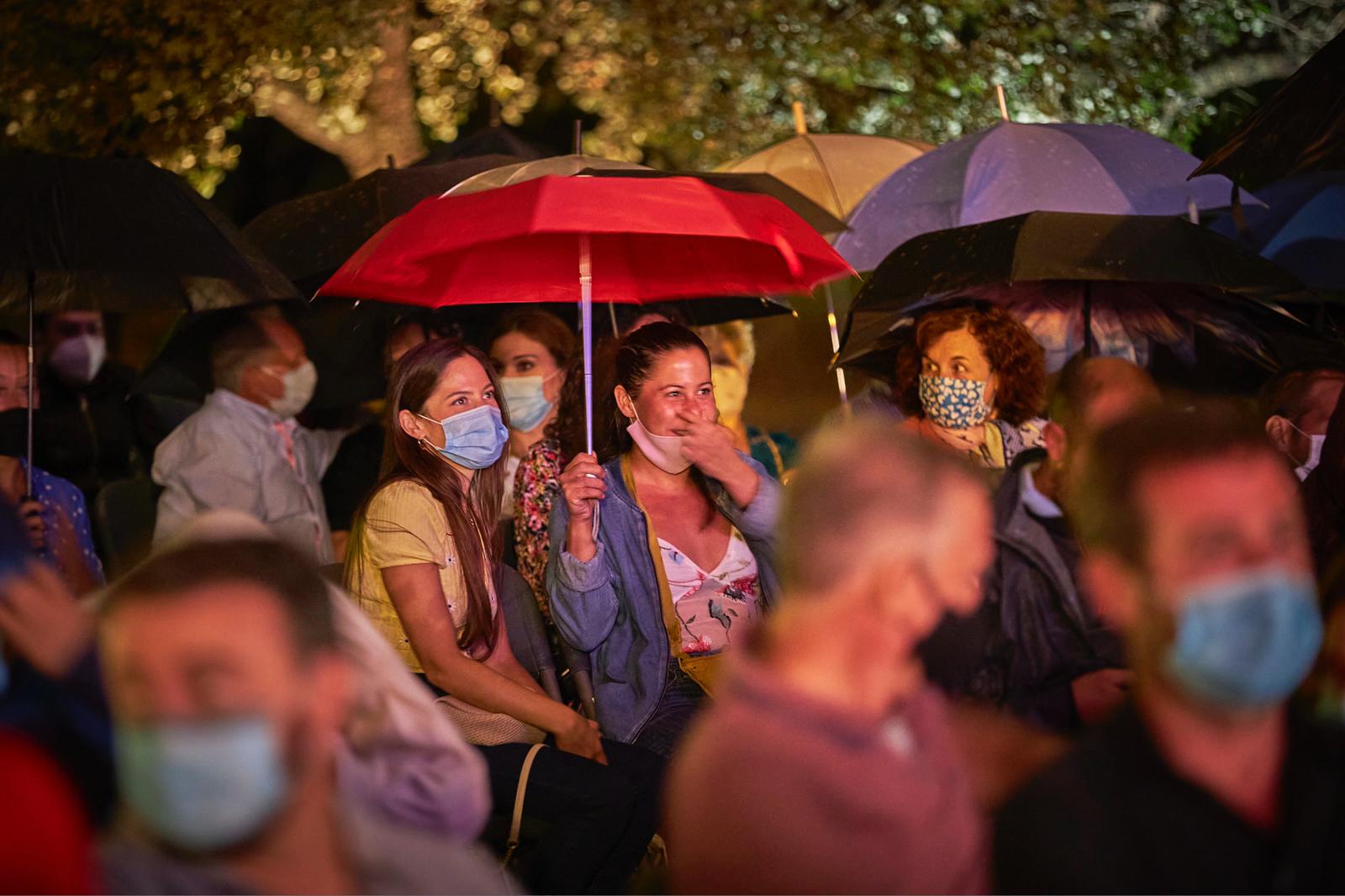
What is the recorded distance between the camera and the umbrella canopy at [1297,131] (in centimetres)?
463

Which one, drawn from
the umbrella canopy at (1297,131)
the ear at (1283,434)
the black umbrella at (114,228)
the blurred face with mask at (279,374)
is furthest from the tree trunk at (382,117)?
the ear at (1283,434)

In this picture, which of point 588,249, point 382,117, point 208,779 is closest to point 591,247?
point 588,249

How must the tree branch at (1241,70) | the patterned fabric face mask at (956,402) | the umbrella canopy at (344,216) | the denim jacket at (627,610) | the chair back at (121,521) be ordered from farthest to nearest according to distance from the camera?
the tree branch at (1241,70) < the umbrella canopy at (344,216) < the chair back at (121,521) < the patterned fabric face mask at (956,402) < the denim jacket at (627,610)

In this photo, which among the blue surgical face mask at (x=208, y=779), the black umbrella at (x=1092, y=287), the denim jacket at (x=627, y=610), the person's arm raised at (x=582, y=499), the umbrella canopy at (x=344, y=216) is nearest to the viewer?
the blue surgical face mask at (x=208, y=779)

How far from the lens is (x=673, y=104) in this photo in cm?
1278

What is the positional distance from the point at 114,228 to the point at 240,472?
→ 1789mm

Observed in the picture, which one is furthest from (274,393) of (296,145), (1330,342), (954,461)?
(296,145)

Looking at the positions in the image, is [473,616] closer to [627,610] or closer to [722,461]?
[627,610]

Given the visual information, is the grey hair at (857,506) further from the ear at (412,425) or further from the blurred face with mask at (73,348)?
the blurred face with mask at (73,348)

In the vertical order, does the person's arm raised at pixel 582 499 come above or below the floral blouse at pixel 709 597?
above

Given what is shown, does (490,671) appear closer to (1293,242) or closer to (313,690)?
(313,690)

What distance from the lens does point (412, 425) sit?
479 cm

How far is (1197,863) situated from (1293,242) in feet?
19.7

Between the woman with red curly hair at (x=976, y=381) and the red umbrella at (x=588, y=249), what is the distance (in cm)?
56
